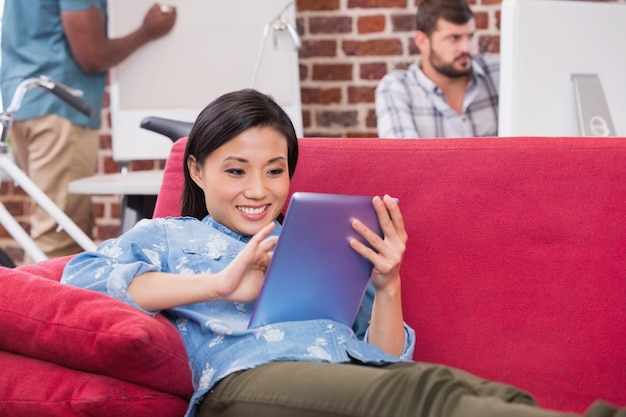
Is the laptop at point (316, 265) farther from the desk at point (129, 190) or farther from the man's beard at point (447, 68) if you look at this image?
the man's beard at point (447, 68)

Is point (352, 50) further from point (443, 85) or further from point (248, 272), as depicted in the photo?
point (248, 272)

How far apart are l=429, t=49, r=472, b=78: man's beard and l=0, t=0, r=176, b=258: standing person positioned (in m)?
1.08

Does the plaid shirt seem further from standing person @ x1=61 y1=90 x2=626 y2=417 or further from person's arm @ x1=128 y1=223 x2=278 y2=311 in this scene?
person's arm @ x1=128 y1=223 x2=278 y2=311

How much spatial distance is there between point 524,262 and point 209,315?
0.54 m

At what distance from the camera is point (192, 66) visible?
328cm

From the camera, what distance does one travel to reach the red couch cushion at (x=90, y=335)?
1162 millimetres

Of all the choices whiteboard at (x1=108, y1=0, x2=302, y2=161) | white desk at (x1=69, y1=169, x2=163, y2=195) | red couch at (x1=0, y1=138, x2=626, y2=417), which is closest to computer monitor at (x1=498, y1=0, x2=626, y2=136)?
red couch at (x1=0, y1=138, x2=626, y2=417)

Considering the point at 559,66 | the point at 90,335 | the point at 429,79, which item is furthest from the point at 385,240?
the point at 429,79

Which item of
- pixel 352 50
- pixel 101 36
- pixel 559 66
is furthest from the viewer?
pixel 352 50

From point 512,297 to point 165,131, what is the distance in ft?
3.95

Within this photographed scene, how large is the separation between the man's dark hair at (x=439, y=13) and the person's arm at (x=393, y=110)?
0.68 ft

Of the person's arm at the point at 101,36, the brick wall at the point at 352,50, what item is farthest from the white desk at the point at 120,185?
the brick wall at the point at 352,50

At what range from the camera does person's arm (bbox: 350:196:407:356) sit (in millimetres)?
A: 1327

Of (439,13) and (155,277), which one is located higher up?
(439,13)
